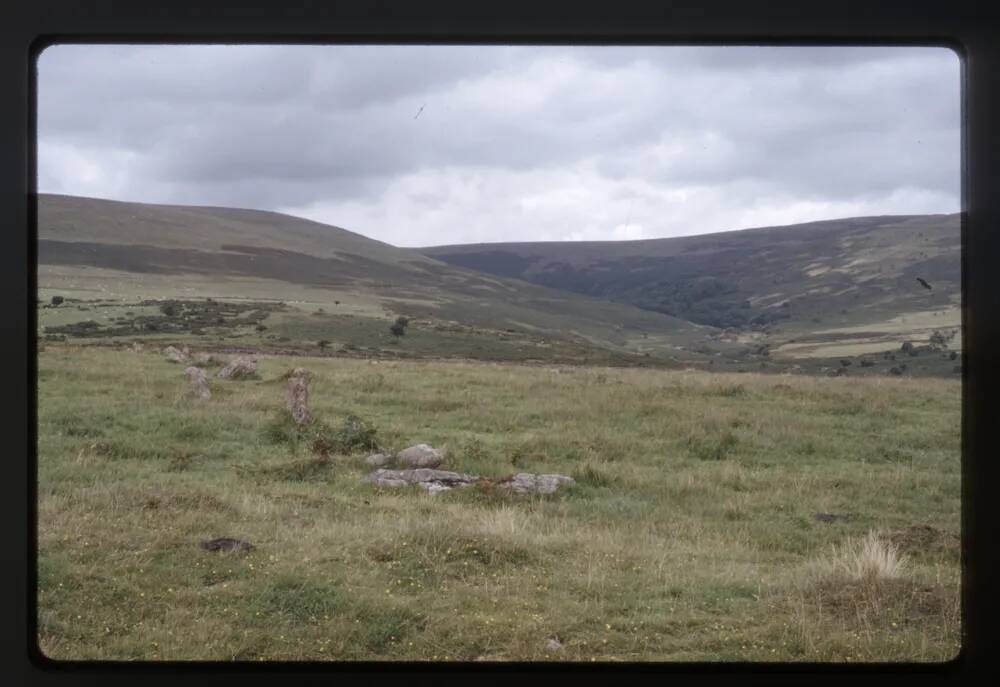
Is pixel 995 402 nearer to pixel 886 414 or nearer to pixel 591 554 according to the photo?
pixel 591 554

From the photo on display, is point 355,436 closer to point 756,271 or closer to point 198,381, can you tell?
point 198,381

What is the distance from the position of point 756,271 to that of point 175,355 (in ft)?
13.3

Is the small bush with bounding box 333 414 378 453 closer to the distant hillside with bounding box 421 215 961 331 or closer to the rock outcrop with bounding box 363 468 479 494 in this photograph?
the rock outcrop with bounding box 363 468 479 494

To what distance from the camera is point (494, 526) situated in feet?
12.3

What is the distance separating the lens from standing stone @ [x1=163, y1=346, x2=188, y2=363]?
18.9ft

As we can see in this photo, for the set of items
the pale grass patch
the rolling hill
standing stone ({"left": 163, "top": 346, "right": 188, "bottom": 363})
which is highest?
the rolling hill

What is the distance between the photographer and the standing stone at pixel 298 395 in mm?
5344

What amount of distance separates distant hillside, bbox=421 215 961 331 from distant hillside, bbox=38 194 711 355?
0.16m

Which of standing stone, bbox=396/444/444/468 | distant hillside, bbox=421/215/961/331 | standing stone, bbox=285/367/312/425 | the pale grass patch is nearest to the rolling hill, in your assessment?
distant hillside, bbox=421/215/961/331

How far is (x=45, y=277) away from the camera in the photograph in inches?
109

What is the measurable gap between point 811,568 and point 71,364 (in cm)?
387

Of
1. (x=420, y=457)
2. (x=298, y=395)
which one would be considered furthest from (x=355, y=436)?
(x=298, y=395)

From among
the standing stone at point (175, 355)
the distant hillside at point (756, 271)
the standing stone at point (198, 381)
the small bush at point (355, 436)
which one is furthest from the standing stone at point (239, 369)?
the distant hillside at point (756, 271)

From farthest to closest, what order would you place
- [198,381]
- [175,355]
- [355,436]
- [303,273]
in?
[303,273] → [198,381] → [175,355] → [355,436]
